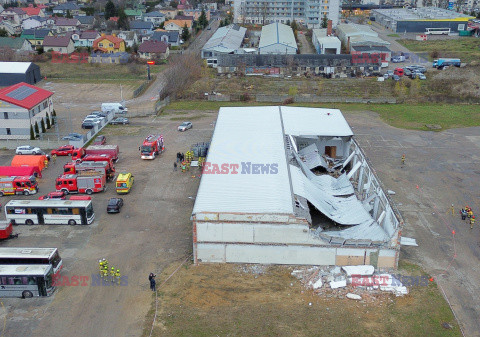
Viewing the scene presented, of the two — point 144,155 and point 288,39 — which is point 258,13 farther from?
point 144,155

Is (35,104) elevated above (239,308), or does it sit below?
→ above

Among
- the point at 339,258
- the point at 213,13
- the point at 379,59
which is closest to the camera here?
the point at 339,258

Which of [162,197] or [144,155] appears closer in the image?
[162,197]

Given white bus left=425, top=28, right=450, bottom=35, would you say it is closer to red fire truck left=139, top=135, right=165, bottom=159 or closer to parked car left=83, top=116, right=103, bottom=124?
parked car left=83, top=116, right=103, bottom=124

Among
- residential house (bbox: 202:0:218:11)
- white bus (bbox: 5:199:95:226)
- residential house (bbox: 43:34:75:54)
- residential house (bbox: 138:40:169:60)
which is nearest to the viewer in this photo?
white bus (bbox: 5:199:95:226)

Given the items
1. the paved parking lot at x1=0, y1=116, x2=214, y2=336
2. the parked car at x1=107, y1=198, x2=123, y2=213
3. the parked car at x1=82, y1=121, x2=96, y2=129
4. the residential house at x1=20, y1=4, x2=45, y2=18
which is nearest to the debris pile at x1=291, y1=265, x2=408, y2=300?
the paved parking lot at x1=0, y1=116, x2=214, y2=336

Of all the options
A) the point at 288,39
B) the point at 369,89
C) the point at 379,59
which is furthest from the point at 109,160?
the point at 288,39
